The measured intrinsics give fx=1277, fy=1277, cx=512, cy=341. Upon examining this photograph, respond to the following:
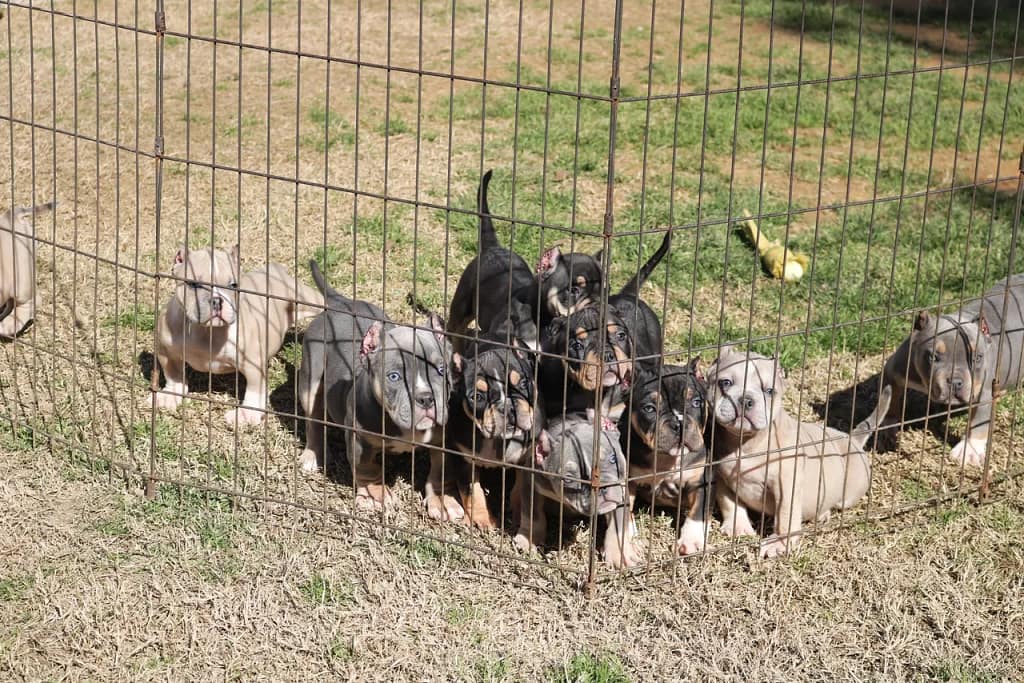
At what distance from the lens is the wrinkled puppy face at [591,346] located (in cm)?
491

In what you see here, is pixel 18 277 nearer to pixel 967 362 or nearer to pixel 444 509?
pixel 444 509

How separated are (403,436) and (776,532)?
156 centimetres

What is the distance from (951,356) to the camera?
581cm

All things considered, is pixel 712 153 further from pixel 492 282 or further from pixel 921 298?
pixel 492 282

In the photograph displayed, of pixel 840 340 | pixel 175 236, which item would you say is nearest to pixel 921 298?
pixel 840 340

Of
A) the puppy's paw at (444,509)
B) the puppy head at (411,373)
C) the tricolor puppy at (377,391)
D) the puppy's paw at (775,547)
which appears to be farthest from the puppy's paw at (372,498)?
the puppy's paw at (775,547)

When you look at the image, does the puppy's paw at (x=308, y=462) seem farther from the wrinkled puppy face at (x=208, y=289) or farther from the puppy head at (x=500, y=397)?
the puppy head at (x=500, y=397)

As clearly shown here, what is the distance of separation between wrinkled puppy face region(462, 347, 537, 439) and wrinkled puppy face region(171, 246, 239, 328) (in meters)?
1.42

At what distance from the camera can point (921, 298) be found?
300 inches

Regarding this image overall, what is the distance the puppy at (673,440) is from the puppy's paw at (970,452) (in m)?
1.53

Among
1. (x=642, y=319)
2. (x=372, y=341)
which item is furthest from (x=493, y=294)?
(x=372, y=341)

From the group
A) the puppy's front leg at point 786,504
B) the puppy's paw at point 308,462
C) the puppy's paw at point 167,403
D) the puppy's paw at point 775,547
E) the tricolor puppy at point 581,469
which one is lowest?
the puppy's paw at point 167,403

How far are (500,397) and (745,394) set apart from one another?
951 mm

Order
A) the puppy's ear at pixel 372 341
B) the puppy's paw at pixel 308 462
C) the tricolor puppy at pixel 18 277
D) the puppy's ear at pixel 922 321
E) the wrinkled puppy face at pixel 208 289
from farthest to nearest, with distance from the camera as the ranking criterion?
the tricolor puppy at pixel 18 277, the puppy's ear at pixel 922 321, the wrinkled puppy face at pixel 208 289, the puppy's paw at pixel 308 462, the puppy's ear at pixel 372 341
